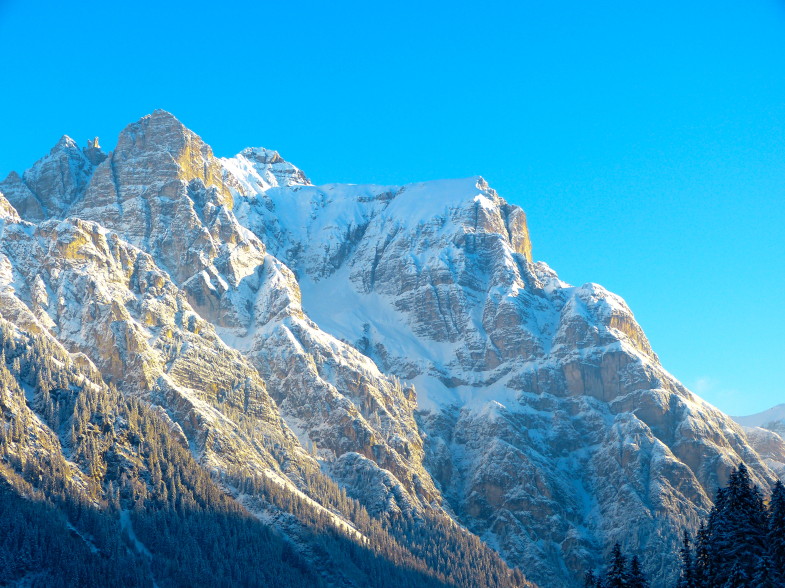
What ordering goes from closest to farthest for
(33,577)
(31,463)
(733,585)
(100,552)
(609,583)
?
(733,585) < (609,583) < (33,577) < (100,552) < (31,463)

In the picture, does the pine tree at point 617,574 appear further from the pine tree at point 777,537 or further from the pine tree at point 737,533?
the pine tree at point 777,537

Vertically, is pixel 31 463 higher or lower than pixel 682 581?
higher

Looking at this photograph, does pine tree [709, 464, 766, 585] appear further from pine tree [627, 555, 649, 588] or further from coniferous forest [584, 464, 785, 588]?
pine tree [627, 555, 649, 588]

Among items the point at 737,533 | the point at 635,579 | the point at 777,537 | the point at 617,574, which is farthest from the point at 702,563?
the point at 777,537

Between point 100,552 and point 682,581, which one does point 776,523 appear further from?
point 100,552

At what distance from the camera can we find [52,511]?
18812 cm

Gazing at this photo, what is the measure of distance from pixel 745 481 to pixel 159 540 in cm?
12741

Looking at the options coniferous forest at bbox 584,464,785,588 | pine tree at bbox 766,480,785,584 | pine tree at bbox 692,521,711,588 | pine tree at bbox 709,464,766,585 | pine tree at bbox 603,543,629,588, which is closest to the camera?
pine tree at bbox 766,480,785,584

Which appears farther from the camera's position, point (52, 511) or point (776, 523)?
point (52, 511)

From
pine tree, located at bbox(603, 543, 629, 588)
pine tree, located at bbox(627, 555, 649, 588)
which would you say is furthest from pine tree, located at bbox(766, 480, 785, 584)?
pine tree, located at bbox(603, 543, 629, 588)

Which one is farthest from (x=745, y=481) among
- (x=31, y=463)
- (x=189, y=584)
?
(x=31, y=463)

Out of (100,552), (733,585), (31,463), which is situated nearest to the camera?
(733,585)

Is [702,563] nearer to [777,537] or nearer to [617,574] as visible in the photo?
[617,574]

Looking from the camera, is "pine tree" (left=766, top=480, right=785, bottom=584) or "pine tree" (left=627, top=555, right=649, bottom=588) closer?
"pine tree" (left=766, top=480, right=785, bottom=584)
